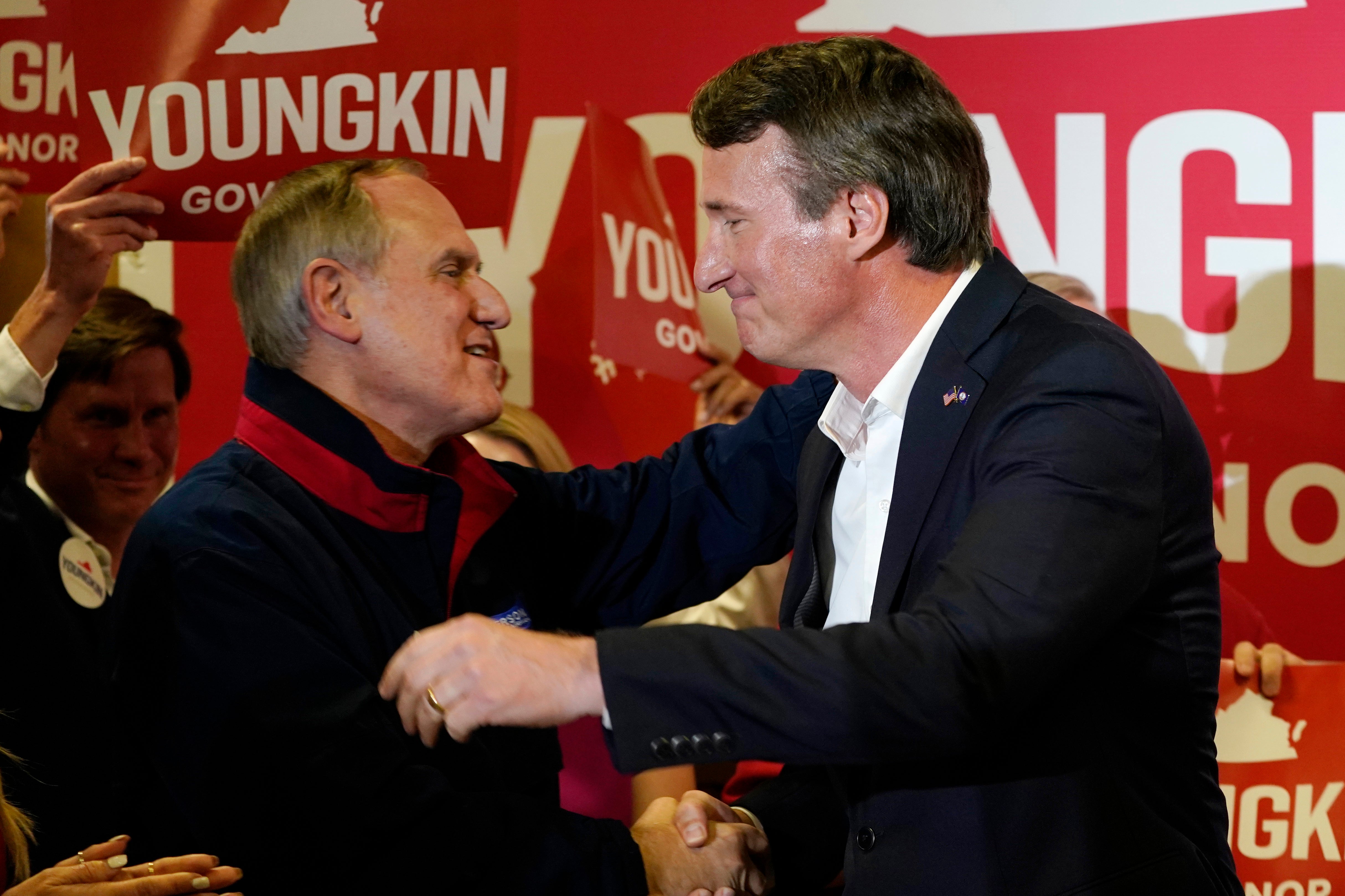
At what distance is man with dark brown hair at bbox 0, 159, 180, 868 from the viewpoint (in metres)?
2.15

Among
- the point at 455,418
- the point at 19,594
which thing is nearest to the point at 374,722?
the point at 455,418

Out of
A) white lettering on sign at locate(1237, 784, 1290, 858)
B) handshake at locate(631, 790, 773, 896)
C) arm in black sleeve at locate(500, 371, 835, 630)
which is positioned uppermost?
arm in black sleeve at locate(500, 371, 835, 630)

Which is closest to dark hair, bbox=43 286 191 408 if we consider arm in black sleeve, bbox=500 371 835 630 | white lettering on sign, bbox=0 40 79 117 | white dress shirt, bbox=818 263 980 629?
white lettering on sign, bbox=0 40 79 117

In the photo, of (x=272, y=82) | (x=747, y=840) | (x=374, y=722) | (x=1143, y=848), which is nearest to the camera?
(x=1143, y=848)

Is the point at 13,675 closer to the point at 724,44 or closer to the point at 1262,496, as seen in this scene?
the point at 724,44

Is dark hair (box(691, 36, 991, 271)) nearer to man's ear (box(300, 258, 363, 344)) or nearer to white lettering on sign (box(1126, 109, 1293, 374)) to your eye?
man's ear (box(300, 258, 363, 344))

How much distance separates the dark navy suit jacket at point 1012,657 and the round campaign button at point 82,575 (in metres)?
1.72

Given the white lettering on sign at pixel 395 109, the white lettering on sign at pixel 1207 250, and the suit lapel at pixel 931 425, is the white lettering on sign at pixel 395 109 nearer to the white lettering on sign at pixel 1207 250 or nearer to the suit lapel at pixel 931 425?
the suit lapel at pixel 931 425

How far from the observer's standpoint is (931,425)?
1.49 m

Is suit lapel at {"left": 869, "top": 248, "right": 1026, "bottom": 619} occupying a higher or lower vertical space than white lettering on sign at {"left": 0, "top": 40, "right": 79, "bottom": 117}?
lower

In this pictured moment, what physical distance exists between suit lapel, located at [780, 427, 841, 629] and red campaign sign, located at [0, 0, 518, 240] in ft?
2.88

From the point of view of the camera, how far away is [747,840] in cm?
187

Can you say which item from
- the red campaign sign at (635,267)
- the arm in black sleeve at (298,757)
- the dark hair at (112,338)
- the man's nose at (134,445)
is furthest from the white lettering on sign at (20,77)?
the arm in black sleeve at (298,757)

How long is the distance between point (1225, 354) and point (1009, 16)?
38.8 inches
